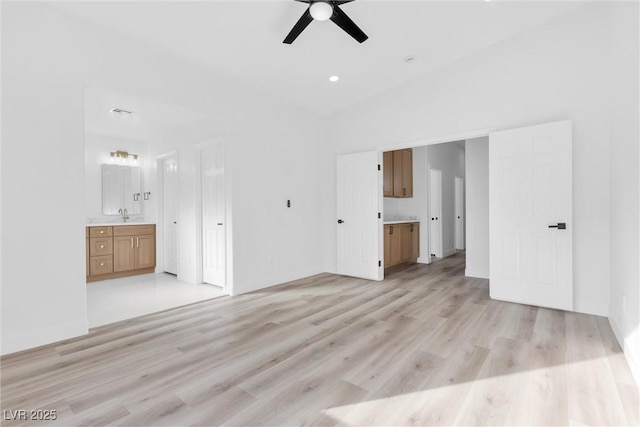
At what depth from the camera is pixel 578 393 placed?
5.87 ft

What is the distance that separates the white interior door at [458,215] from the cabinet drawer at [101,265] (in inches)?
292

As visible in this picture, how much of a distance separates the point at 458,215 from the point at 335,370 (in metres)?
6.92

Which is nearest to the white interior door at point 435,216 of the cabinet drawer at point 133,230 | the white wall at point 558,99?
the white wall at point 558,99

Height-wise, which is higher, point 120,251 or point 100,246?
point 100,246

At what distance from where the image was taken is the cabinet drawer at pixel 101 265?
4.71m

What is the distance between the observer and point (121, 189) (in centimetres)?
570

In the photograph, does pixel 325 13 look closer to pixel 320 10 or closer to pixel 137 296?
pixel 320 10

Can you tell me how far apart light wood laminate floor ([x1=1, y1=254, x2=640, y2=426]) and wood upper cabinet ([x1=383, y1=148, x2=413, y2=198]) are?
3.22m

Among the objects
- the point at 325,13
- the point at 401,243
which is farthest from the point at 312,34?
the point at 401,243

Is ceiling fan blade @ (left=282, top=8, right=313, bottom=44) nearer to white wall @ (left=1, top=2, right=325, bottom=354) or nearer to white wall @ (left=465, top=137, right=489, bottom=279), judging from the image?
white wall @ (left=1, top=2, right=325, bottom=354)

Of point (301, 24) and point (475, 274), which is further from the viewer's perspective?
point (475, 274)

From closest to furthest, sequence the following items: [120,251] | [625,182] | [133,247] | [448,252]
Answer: [625,182]
[120,251]
[133,247]
[448,252]

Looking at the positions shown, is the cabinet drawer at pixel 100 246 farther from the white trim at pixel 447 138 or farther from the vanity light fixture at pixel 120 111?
the white trim at pixel 447 138

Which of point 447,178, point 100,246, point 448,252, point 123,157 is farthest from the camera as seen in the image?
point 447,178
